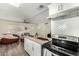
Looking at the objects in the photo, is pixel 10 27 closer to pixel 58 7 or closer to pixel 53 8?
pixel 53 8

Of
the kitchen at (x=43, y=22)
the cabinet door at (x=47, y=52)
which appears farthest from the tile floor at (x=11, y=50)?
the cabinet door at (x=47, y=52)

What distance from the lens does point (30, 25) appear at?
1271 millimetres

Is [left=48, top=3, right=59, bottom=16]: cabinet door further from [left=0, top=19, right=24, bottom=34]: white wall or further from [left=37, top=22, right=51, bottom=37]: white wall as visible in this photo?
[left=0, top=19, right=24, bottom=34]: white wall

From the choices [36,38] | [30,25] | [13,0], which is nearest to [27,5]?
[13,0]

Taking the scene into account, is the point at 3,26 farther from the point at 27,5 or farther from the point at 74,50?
→ the point at 74,50

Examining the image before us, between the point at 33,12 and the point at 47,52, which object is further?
the point at 33,12

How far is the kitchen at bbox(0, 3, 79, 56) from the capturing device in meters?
1.17

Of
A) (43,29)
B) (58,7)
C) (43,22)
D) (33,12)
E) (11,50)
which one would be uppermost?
(58,7)

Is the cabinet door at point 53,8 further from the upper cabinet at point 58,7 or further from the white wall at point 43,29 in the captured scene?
the white wall at point 43,29

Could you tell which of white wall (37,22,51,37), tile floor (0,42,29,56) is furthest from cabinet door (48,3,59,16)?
tile floor (0,42,29,56)

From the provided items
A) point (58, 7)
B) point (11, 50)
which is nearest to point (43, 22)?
point (58, 7)

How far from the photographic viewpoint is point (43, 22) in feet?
4.14

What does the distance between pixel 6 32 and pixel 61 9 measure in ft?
3.46

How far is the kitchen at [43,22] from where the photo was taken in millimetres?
1167
